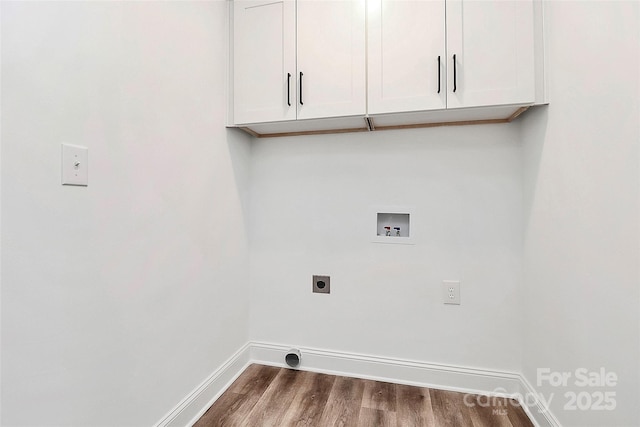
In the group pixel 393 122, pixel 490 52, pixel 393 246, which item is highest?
pixel 490 52

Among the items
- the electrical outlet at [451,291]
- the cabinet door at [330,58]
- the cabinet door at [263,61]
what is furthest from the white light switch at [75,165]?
the electrical outlet at [451,291]

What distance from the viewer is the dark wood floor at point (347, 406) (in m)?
1.46

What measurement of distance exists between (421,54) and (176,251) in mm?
1492

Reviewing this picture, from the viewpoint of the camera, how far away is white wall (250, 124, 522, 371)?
1681 millimetres

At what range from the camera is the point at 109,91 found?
3.41 ft

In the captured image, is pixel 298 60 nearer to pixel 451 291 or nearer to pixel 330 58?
pixel 330 58

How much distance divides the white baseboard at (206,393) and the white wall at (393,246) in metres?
0.21

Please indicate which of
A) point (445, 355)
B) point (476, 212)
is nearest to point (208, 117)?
point (476, 212)

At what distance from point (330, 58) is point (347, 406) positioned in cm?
183

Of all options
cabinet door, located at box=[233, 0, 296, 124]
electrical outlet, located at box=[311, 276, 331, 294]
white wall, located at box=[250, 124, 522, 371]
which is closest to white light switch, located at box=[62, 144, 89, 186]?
cabinet door, located at box=[233, 0, 296, 124]

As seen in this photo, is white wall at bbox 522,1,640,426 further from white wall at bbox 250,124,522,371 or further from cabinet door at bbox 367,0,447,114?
cabinet door at bbox 367,0,447,114

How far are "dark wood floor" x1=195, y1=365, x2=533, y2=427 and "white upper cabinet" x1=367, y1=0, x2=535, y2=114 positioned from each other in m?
1.52

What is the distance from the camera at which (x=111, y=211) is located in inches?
41.3

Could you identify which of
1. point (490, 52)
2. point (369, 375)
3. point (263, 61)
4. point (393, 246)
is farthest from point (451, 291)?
point (263, 61)
